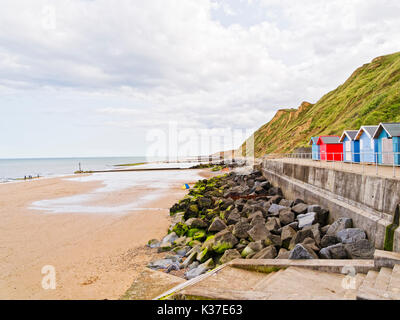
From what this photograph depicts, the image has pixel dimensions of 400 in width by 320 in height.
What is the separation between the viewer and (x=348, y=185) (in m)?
8.43

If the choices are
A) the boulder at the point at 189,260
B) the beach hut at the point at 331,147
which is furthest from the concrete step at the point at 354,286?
the beach hut at the point at 331,147

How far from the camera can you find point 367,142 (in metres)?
15.9

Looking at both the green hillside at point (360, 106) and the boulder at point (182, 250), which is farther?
the green hillside at point (360, 106)

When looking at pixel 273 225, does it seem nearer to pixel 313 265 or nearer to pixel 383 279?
pixel 313 265

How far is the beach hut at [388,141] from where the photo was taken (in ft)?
41.6

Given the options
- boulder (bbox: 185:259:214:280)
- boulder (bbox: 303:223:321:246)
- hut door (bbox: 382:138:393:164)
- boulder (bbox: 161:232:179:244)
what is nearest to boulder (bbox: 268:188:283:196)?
hut door (bbox: 382:138:393:164)

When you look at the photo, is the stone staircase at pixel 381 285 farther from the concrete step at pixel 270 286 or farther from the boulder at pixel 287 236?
the boulder at pixel 287 236

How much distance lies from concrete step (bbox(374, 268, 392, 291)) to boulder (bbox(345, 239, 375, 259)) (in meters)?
1.38

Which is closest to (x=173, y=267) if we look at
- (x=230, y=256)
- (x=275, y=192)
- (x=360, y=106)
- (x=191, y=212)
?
(x=230, y=256)

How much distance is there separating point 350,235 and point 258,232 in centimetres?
244

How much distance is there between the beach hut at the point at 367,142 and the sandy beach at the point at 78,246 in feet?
38.6

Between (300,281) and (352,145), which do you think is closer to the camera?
(300,281)
